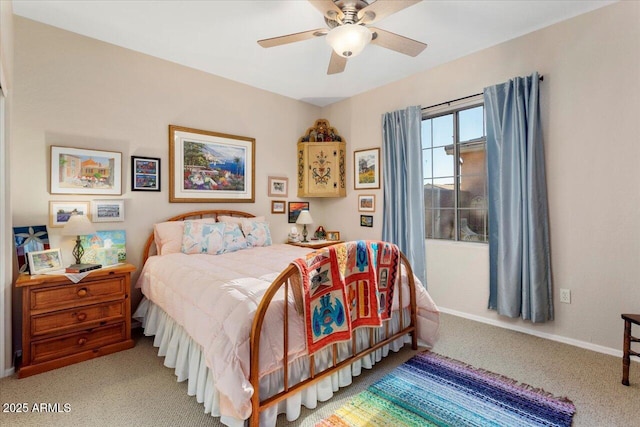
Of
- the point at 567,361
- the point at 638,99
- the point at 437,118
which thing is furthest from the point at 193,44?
the point at 567,361

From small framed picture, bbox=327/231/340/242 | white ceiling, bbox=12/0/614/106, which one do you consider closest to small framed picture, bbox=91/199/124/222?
white ceiling, bbox=12/0/614/106

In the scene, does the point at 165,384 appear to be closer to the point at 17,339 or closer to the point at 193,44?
the point at 17,339

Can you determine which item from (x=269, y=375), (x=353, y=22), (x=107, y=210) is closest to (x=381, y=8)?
(x=353, y=22)

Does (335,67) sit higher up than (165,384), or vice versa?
(335,67)

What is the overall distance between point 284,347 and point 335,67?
221 centimetres

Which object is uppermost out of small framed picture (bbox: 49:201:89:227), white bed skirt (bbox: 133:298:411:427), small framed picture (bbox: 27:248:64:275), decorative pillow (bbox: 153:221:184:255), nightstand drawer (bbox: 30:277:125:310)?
small framed picture (bbox: 49:201:89:227)

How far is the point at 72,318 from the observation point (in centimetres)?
232

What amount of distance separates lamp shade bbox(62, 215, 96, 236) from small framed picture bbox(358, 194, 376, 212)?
3018 millimetres

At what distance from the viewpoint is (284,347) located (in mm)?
1598

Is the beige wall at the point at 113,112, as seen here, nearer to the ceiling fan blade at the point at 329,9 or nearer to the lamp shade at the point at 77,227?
the lamp shade at the point at 77,227

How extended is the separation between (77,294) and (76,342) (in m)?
0.37

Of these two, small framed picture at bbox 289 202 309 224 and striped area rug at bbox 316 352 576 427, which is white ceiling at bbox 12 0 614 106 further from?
striped area rug at bbox 316 352 576 427

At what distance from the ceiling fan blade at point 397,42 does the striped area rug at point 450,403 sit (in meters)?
2.37

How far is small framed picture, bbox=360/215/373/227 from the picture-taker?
4.17 meters
